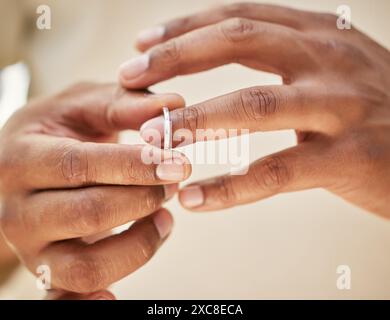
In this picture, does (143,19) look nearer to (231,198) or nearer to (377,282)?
(231,198)

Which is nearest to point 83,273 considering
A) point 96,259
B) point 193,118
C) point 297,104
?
point 96,259

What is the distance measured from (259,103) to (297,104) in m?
0.06

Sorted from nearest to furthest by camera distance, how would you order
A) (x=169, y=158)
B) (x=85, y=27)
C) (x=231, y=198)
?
1. (x=169, y=158)
2. (x=231, y=198)
3. (x=85, y=27)

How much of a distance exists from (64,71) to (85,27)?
120 millimetres

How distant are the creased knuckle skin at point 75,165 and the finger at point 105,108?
132 millimetres

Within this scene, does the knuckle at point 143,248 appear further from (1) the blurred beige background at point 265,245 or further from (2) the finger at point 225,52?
(1) the blurred beige background at point 265,245

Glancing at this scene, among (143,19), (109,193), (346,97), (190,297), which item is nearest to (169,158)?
(109,193)

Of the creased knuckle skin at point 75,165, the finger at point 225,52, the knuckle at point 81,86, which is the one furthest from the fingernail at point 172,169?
the knuckle at point 81,86

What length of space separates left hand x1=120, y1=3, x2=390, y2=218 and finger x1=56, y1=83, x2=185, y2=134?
4 cm

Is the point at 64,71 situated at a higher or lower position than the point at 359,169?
Result: higher

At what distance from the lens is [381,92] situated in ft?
2.27

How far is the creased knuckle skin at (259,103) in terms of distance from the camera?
1.96 ft

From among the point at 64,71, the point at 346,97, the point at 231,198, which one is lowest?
the point at 231,198

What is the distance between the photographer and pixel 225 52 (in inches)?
26.9
